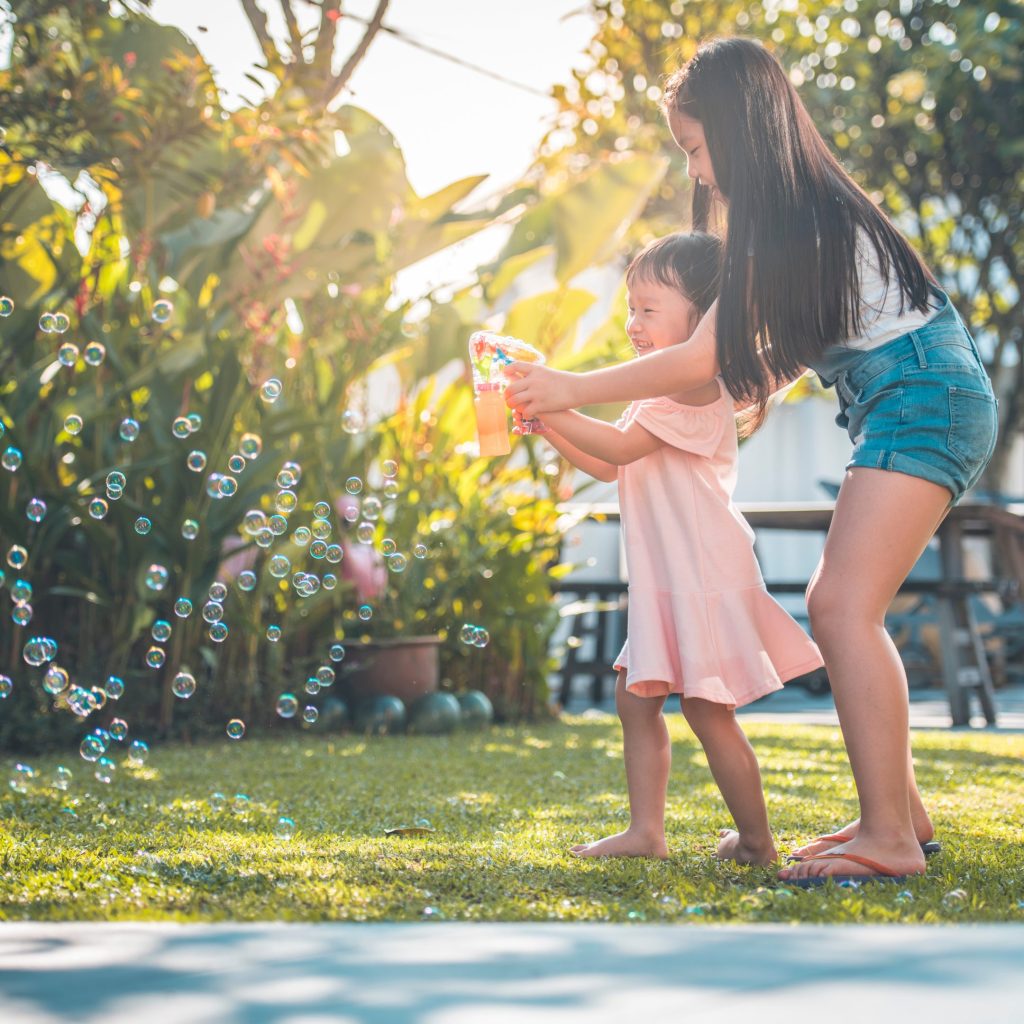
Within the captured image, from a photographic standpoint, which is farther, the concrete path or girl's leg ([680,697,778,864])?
girl's leg ([680,697,778,864])

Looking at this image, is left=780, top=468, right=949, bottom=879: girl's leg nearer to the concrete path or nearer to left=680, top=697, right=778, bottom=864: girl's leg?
left=680, top=697, right=778, bottom=864: girl's leg

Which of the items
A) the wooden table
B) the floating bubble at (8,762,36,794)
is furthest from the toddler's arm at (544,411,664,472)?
the wooden table

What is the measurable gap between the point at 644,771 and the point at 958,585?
3737 mm

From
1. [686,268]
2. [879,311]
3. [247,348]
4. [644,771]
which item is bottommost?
[644,771]

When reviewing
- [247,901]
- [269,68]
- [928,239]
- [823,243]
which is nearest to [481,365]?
[823,243]

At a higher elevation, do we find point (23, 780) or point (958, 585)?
point (958, 585)

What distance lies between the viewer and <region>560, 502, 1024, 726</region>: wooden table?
5.44m

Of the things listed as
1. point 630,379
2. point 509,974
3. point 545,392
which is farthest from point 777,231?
point 509,974

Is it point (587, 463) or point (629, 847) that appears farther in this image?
point (587, 463)

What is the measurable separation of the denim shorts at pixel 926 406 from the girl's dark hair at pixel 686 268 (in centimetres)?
27

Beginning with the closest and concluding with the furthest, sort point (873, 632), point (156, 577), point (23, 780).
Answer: point (873, 632), point (23, 780), point (156, 577)

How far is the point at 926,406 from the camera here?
193cm

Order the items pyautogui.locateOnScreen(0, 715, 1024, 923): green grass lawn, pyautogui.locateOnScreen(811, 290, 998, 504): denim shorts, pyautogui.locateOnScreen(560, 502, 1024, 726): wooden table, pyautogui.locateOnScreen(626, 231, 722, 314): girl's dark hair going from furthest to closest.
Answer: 1. pyautogui.locateOnScreen(560, 502, 1024, 726): wooden table
2. pyautogui.locateOnScreen(626, 231, 722, 314): girl's dark hair
3. pyautogui.locateOnScreen(811, 290, 998, 504): denim shorts
4. pyautogui.locateOnScreen(0, 715, 1024, 923): green grass lawn

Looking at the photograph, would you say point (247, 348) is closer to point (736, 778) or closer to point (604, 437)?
point (604, 437)
